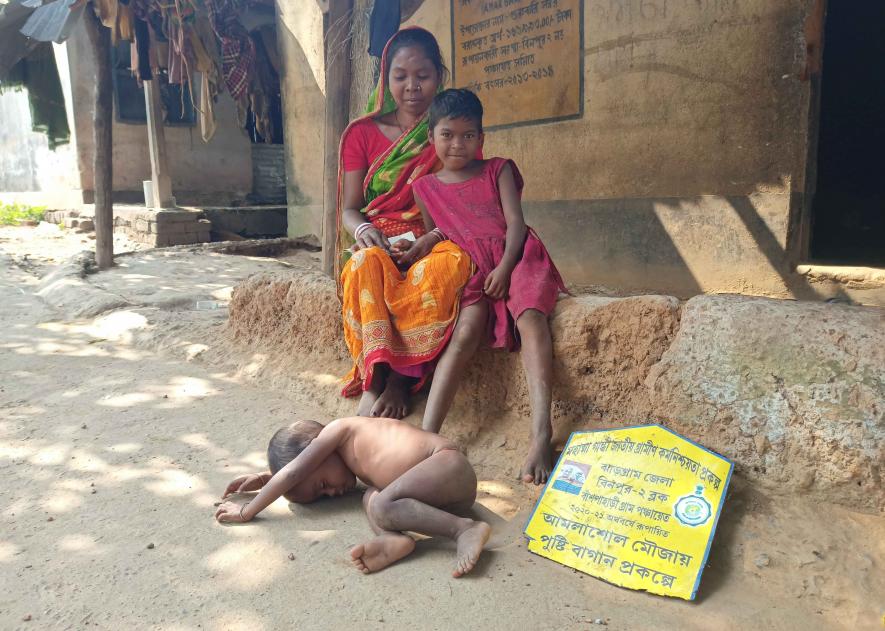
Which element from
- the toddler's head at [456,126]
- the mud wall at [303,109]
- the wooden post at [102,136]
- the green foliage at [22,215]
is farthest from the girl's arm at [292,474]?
the green foliage at [22,215]

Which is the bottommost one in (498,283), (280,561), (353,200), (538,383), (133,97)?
(280,561)

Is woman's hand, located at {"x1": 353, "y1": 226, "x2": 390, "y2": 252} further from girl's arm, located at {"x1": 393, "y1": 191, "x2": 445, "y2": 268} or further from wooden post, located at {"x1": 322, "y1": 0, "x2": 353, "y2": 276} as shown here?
wooden post, located at {"x1": 322, "y1": 0, "x2": 353, "y2": 276}

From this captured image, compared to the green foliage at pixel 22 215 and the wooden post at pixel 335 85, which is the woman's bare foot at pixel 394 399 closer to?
the wooden post at pixel 335 85

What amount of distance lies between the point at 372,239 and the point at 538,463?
1.16 meters

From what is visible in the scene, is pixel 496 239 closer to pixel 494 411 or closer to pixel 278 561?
pixel 494 411

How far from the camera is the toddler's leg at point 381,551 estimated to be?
1747mm

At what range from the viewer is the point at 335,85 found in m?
3.87

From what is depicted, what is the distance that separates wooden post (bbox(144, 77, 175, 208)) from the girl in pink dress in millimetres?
6639

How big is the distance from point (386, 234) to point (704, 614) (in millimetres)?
1906

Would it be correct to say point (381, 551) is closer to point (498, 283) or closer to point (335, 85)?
point (498, 283)

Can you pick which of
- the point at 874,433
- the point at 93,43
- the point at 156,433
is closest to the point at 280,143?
the point at 93,43

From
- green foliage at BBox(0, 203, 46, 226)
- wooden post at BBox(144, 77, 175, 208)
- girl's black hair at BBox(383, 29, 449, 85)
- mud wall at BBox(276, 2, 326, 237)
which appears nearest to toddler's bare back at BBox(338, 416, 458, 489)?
girl's black hair at BBox(383, 29, 449, 85)

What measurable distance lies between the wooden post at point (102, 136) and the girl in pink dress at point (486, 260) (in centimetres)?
495

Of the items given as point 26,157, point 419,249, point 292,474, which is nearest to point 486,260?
point 419,249
